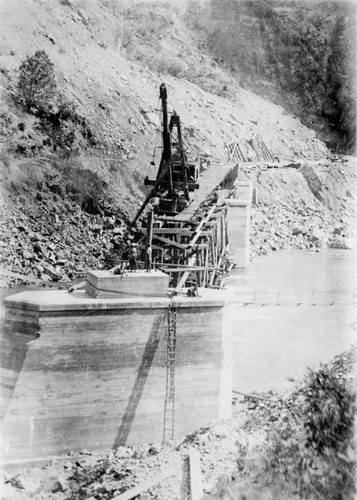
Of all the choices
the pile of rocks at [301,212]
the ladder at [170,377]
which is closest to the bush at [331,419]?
the ladder at [170,377]

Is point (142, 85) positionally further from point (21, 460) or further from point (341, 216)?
point (21, 460)

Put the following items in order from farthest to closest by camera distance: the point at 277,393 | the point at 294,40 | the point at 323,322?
the point at 294,40, the point at 323,322, the point at 277,393

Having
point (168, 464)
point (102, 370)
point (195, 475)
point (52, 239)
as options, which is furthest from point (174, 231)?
point (52, 239)

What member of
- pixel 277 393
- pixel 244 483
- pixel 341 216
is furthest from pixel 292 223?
pixel 244 483

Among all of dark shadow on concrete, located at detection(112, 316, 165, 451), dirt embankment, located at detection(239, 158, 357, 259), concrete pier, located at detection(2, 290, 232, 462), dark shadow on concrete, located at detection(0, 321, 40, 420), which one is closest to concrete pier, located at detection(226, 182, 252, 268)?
dirt embankment, located at detection(239, 158, 357, 259)

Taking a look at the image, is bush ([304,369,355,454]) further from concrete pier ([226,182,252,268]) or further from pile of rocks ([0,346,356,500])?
concrete pier ([226,182,252,268])

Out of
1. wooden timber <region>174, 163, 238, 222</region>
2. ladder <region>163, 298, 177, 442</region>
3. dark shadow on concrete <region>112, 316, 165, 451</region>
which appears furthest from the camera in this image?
wooden timber <region>174, 163, 238, 222</region>

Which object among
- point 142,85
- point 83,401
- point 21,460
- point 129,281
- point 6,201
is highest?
point 142,85
